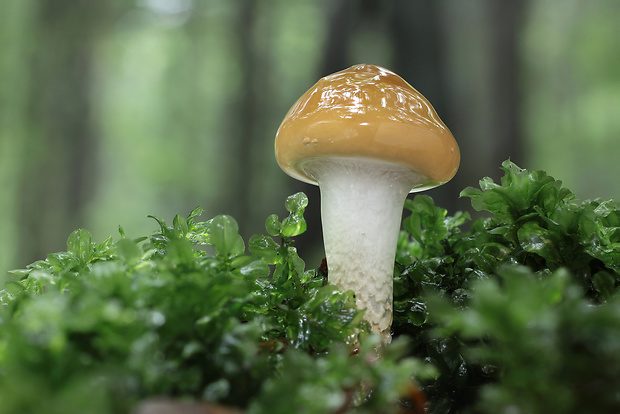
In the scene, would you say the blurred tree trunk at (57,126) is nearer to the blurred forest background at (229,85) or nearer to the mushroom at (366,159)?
the blurred forest background at (229,85)

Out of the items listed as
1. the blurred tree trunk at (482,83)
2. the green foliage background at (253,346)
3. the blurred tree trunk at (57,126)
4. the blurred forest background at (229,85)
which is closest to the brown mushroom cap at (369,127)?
the green foliage background at (253,346)

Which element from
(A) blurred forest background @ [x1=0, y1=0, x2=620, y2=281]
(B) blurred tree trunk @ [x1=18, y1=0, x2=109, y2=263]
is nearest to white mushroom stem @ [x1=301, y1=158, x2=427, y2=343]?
(A) blurred forest background @ [x1=0, y1=0, x2=620, y2=281]

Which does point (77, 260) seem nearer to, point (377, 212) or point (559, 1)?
point (377, 212)

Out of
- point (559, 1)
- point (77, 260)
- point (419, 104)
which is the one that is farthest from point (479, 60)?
point (559, 1)

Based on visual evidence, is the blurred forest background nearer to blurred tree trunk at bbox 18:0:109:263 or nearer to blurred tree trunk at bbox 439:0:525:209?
blurred tree trunk at bbox 18:0:109:263

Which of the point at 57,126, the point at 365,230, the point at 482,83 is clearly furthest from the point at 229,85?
the point at 365,230

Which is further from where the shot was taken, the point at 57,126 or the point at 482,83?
A: the point at 57,126

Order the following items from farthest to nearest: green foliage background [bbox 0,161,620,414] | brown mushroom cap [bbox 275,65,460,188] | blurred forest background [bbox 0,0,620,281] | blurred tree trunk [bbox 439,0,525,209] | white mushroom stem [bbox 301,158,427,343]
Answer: blurred forest background [bbox 0,0,620,281], blurred tree trunk [bbox 439,0,525,209], white mushroom stem [bbox 301,158,427,343], brown mushroom cap [bbox 275,65,460,188], green foliage background [bbox 0,161,620,414]

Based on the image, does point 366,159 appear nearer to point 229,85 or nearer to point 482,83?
point 482,83
